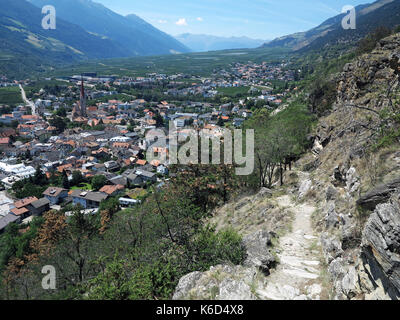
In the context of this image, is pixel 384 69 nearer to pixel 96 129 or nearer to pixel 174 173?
pixel 174 173

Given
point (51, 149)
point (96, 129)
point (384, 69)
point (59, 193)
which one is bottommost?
point (59, 193)

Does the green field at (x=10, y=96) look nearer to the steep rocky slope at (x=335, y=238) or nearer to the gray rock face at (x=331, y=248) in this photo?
the steep rocky slope at (x=335, y=238)

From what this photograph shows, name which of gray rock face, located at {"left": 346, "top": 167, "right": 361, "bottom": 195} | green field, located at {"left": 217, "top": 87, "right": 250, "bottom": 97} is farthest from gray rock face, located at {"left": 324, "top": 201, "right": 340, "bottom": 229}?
green field, located at {"left": 217, "top": 87, "right": 250, "bottom": 97}

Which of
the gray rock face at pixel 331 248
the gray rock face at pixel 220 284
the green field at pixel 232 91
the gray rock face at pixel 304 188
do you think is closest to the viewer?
the gray rock face at pixel 220 284

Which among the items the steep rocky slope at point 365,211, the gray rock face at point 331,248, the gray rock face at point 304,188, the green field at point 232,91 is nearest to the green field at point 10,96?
the green field at point 232,91
